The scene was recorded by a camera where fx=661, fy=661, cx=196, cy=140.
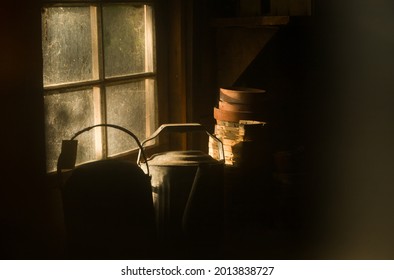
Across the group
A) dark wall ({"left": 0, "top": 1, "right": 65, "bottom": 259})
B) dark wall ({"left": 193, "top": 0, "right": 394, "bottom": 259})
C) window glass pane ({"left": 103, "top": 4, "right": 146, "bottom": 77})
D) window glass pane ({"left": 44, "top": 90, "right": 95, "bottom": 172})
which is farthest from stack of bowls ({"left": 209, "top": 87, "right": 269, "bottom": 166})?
dark wall ({"left": 0, "top": 1, "right": 65, "bottom": 259})

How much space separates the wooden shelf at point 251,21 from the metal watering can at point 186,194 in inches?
42.0

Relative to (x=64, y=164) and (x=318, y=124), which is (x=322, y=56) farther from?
(x=64, y=164)

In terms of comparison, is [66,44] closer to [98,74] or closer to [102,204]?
[98,74]

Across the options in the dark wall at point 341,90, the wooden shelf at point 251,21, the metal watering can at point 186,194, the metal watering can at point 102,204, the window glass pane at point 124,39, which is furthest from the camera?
the dark wall at point 341,90

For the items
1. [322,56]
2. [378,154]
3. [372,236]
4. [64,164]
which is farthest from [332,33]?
[64,164]

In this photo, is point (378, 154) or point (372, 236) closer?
point (372, 236)

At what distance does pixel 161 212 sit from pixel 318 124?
1.61 metres

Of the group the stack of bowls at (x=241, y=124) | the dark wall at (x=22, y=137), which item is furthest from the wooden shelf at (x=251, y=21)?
the dark wall at (x=22, y=137)

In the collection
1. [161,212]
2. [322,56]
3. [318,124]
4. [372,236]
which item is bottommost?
[372,236]

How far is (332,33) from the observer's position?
434 cm

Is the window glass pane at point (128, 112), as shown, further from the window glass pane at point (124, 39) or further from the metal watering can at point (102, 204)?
the metal watering can at point (102, 204)

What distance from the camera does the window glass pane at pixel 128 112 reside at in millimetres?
3805

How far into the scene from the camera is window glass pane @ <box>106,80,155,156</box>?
12.5 ft

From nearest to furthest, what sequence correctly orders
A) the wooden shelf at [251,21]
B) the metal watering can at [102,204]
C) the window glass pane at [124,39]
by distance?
1. the metal watering can at [102,204]
2. the window glass pane at [124,39]
3. the wooden shelf at [251,21]
